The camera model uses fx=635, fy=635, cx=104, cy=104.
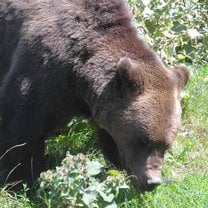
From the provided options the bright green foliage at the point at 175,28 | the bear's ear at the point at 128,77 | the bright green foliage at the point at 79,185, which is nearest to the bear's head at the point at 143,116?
the bear's ear at the point at 128,77

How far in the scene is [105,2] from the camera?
19.6 ft

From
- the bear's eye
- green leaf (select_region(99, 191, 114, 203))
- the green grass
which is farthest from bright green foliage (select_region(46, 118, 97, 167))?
green leaf (select_region(99, 191, 114, 203))

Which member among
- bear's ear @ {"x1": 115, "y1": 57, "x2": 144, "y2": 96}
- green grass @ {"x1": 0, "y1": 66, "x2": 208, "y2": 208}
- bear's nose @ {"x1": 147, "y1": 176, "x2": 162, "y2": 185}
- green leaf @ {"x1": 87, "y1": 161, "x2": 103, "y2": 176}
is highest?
bear's ear @ {"x1": 115, "y1": 57, "x2": 144, "y2": 96}

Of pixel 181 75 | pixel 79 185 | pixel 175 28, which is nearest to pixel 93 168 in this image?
pixel 79 185

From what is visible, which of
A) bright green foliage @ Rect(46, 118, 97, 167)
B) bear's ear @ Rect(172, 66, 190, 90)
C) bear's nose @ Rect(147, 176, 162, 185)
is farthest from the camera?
bright green foliage @ Rect(46, 118, 97, 167)

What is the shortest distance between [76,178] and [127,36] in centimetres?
158

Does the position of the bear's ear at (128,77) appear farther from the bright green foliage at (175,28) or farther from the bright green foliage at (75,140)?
the bright green foliage at (175,28)

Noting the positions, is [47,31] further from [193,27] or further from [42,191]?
[193,27]

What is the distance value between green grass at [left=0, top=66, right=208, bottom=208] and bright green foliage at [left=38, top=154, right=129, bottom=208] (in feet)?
1.34

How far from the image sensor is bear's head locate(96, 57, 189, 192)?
5.36m

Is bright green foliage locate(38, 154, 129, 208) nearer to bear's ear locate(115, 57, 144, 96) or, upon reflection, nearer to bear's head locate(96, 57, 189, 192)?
bear's head locate(96, 57, 189, 192)

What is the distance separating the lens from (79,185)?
5004 millimetres

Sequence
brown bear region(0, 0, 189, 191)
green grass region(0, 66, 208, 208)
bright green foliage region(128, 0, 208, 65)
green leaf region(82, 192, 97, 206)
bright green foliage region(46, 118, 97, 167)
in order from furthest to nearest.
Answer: bright green foliage region(128, 0, 208, 65), bright green foliage region(46, 118, 97, 167), green grass region(0, 66, 208, 208), brown bear region(0, 0, 189, 191), green leaf region(82, 192, 97, 206)

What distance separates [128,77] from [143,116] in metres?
0.36
